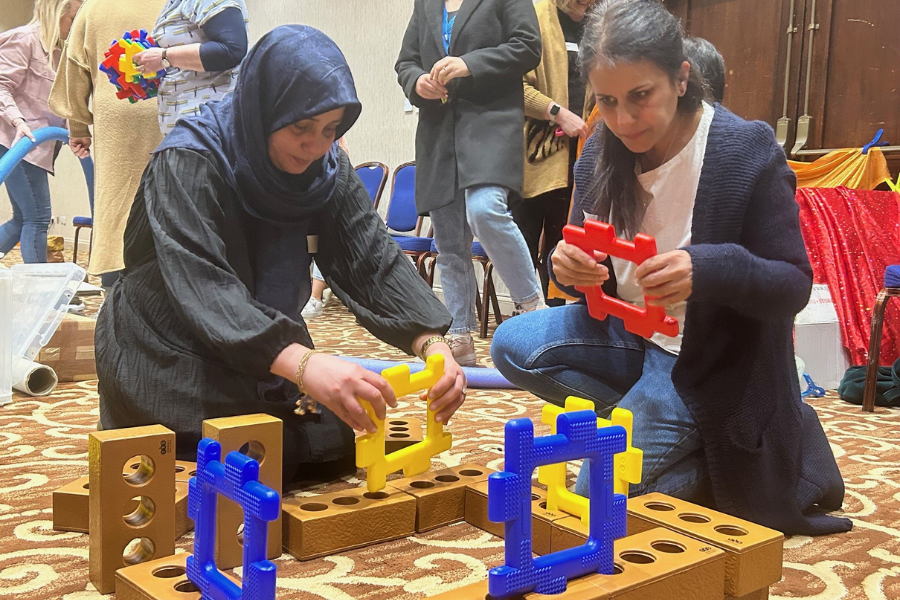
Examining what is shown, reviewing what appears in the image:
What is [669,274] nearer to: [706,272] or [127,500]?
[706,272]

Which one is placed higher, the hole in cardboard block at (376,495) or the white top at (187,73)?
the white top at (187,73)

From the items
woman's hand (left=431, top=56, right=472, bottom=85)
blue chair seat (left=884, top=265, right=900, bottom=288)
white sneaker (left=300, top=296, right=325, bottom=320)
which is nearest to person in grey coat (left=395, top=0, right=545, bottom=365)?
woman's hand (left=431, top=56, right=472, bottom=85)

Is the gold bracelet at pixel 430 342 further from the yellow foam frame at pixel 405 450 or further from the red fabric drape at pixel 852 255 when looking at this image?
the red fabric drape at pixel 852 255

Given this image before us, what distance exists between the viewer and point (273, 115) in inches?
50.6

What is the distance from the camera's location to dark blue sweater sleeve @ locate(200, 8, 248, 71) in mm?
2205

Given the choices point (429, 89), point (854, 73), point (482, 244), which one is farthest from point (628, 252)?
point (854, 73)

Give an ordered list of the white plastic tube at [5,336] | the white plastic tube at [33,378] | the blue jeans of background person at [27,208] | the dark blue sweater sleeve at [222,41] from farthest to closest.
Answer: the blue jeans of background person at [27,208]
the dark blue sweater sleeve at [222,41]
the white plastic tube at [33,378]
the white plastic tube at [5,336]

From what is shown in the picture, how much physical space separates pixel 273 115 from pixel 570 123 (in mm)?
1410

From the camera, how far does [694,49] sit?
1386 mm

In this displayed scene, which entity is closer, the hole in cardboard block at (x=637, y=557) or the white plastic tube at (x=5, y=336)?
the hole in cardboard block at (x=637, y=557)

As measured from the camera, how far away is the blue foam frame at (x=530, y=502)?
760mm

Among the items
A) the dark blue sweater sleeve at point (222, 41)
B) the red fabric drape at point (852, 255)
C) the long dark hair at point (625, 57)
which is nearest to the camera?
the long dark hair at point (625, 57)

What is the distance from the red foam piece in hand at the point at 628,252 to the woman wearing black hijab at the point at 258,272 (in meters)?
0.27

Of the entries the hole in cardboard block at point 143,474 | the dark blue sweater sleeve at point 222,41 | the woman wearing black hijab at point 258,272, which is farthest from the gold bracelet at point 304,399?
the dark blue sweater sleeve at point 222,41
